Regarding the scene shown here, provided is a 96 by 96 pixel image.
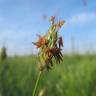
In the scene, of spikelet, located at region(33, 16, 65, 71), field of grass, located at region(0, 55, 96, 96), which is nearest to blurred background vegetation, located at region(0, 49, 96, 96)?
field of grass, located at region(0, 55, 96, 96)

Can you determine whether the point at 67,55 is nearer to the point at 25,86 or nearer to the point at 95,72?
the point at 95,72

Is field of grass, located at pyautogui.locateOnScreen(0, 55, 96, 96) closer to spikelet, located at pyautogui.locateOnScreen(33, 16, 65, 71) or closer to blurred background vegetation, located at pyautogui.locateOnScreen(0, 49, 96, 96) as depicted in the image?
blurred background vegetation, located at pyautogui.locateOnScreen(0, 49, 96, 96)

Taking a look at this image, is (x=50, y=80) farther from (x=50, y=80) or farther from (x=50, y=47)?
(x=50, y=47)

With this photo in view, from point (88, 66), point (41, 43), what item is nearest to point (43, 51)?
point (41, 43)

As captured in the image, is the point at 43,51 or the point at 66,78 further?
the point at 66,78

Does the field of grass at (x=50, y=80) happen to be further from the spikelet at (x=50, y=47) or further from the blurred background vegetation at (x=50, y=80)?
the spikelet at (x=50, y=47)

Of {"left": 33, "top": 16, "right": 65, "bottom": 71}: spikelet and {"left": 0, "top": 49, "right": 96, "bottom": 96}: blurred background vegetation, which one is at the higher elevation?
{"left": 33, "top": 16, "right": 65, "bottom": 71}: spikelet

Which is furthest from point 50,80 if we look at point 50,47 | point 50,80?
point 50,47

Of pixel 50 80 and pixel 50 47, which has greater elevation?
pixel 50 47

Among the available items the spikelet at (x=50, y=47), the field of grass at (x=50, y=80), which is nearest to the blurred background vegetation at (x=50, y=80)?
the field of grass at (x=50, y=80)

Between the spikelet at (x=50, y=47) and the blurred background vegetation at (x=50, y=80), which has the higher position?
the spikelet at (x=50, y=47)

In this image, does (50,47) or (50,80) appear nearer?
(50,47)
